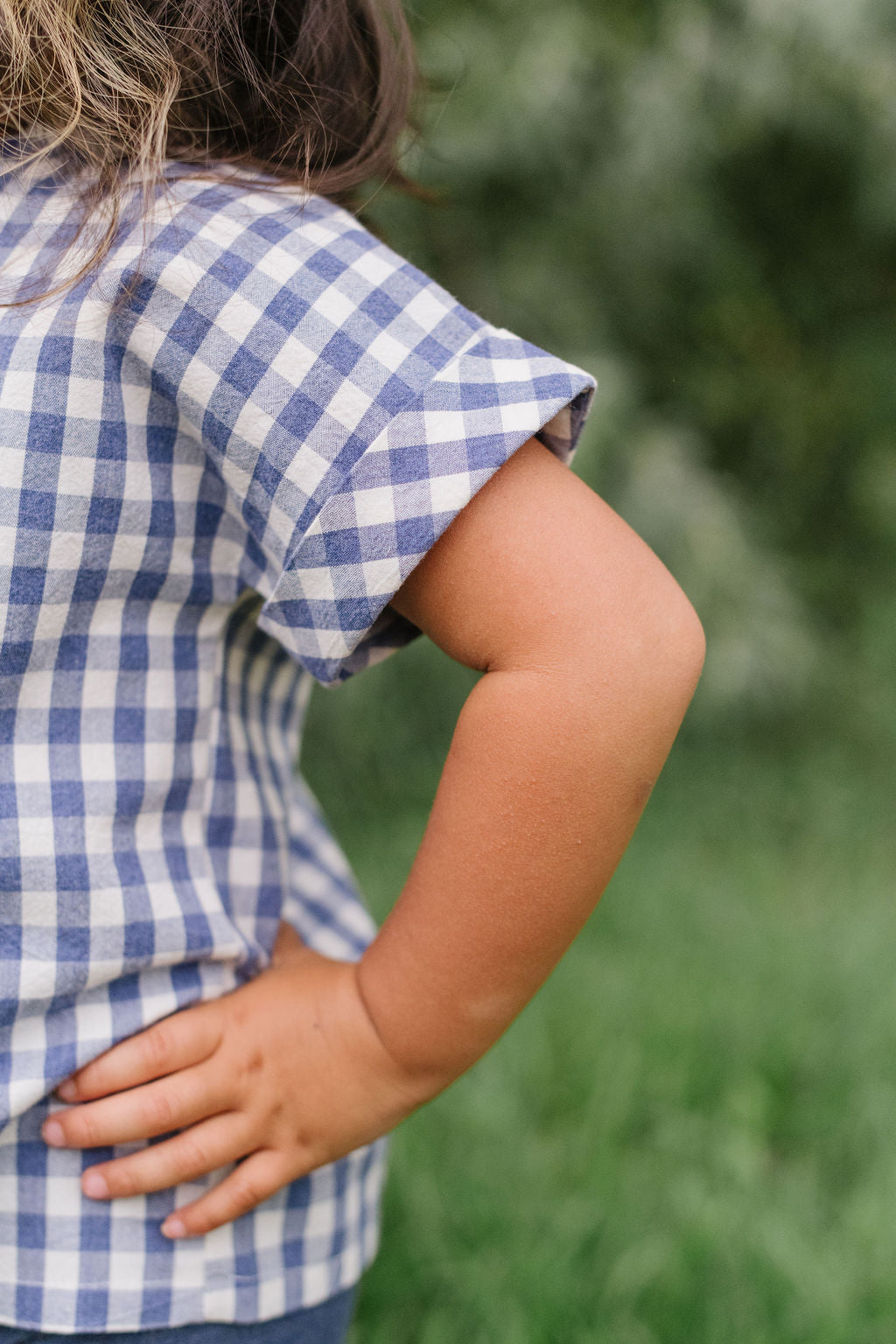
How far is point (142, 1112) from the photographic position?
684mm

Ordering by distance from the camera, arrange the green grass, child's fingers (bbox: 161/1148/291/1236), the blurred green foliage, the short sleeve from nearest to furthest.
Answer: the short sleeve < child's fingers (bbox: 161/1148/291/1236) < the green grass < the blurred green foliage

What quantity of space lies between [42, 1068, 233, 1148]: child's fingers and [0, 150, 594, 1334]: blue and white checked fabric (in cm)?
→ 2

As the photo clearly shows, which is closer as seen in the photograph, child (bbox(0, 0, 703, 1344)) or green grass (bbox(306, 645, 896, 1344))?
child (bbox(0, 0, 703, 1344))

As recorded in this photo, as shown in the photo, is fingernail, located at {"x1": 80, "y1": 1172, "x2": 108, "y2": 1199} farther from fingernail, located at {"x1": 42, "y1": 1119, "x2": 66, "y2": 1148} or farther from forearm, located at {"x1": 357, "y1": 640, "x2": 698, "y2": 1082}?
forearm, located at {"x1": 357, "y1": 640, "x2": 698, "y2": 1082}

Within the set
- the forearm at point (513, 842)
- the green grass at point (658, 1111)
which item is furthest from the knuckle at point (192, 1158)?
the green grass at point (658, 1111)

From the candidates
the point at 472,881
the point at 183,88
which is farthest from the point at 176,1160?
the point at 183,88

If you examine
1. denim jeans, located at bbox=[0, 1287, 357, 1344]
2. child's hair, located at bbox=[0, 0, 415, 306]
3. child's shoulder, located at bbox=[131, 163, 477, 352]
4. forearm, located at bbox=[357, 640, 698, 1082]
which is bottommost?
denim jeans, located at bbox=[0, 1287, 357, 1344]

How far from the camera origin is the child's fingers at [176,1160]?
0.68 metres

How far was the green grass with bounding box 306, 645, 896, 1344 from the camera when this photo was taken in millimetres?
1285

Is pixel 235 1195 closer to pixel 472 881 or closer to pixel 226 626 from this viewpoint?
pixel 472 881

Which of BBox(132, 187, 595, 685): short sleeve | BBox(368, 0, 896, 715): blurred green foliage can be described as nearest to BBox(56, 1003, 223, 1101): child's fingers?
BBox(132, 187, 595, 685): short sleeve

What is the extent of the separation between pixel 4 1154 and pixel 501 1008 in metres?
0.31

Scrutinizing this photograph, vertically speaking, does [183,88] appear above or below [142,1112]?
above

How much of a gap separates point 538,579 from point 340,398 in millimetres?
145
